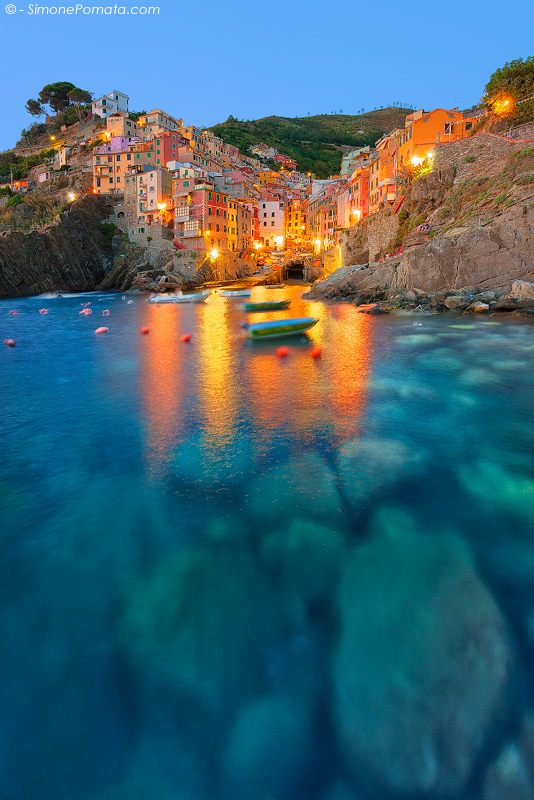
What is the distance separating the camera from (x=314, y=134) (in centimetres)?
14300

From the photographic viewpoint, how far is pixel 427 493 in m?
7.43

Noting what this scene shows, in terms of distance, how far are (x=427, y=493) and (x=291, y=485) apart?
2311 millimetres

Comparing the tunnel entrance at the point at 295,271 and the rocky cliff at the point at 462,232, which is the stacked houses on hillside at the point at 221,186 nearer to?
the rocky cliff at the point at 462,232

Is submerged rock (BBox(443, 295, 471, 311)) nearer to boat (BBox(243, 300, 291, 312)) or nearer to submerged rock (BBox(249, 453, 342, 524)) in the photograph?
boat (BBox(243, 300, 291, 312))

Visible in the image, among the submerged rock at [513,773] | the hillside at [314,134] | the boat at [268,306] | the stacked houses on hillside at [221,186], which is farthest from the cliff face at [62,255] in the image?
the hillside at [314,134]

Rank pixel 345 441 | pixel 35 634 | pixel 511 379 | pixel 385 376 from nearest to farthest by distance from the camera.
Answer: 1. pixel 35 634
2. pixel 345 441
3. pixel 511 379
4. pixel 385 376

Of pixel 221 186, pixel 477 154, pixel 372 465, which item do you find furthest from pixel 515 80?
pixel 372 465

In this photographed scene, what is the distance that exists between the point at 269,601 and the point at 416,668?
170 cm

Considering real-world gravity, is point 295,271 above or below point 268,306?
above

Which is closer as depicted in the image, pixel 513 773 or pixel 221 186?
pixel 513 773

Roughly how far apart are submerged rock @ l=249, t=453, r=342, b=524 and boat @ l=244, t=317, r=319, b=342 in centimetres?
1264

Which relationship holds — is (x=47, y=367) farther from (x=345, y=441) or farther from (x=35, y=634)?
(x=35, y=634)

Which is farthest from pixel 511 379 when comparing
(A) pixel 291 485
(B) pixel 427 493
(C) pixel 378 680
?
(C) pixel 378 680

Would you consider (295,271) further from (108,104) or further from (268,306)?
(108,104)
